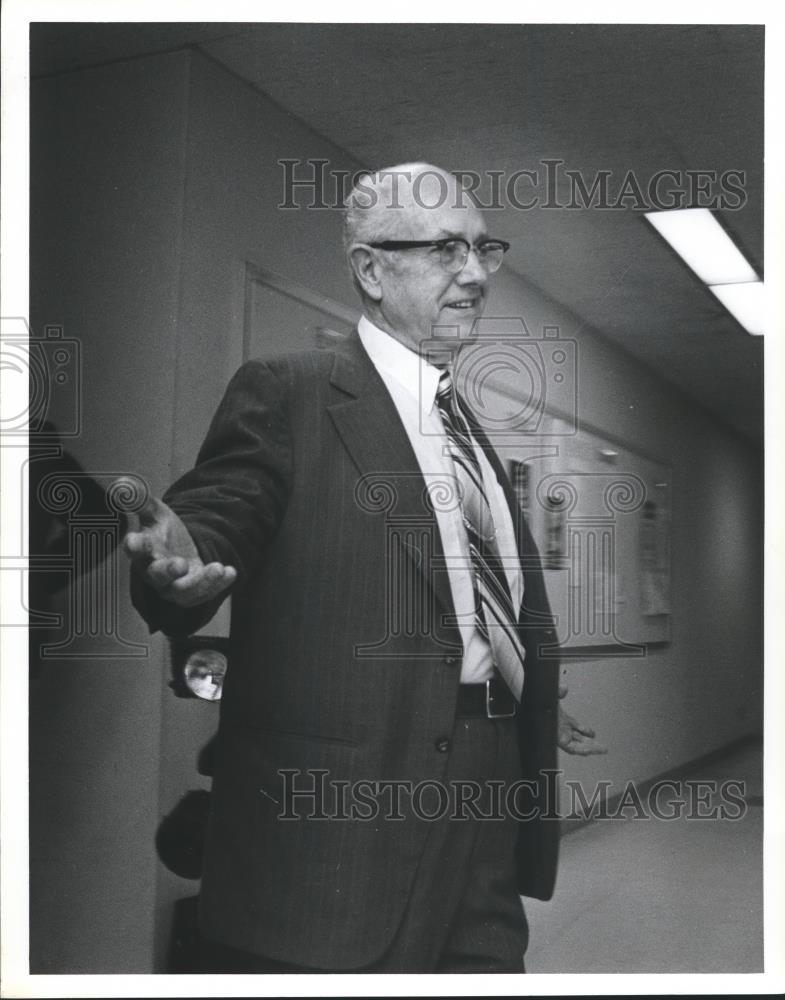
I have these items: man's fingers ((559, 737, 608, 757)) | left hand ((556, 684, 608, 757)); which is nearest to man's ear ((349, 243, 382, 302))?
left hand ((556, 684, 608, 757))

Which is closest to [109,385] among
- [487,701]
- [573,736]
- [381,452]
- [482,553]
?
[381,452]

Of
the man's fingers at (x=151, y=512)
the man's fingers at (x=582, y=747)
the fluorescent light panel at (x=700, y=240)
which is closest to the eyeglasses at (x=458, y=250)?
the fluorescent light panel at (x=700, y=240)

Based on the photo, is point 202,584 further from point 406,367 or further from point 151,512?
point 406,367

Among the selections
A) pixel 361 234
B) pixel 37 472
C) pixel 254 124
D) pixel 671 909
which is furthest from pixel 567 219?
pixel 671 909

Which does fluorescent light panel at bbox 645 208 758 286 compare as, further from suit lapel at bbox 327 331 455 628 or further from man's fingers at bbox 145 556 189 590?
man's fingers at bbox 145 556 189 590

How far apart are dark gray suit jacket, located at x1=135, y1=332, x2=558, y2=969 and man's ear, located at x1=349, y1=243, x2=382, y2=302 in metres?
0.27

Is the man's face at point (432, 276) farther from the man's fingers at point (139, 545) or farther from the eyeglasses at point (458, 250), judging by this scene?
the man's fingers at point (139, 545)

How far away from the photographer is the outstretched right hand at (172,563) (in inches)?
125

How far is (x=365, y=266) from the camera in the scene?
3348mm

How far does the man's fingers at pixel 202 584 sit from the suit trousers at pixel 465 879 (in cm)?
69

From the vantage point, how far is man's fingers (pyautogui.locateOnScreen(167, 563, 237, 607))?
320 cm

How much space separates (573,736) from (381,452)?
2.91ft
